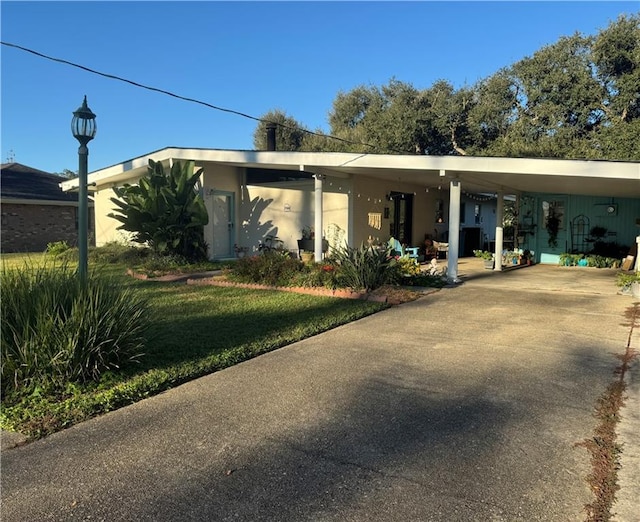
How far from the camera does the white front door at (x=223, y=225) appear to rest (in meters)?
15.1

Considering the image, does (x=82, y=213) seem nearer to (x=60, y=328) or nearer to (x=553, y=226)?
(x=60, y=328)

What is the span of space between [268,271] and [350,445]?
7.33 m

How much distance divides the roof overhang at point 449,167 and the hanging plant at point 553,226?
198cm

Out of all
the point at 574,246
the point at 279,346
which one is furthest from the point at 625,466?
the point at 574,246

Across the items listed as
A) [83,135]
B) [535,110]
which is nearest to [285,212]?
[83,135]

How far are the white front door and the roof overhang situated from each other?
153 cm

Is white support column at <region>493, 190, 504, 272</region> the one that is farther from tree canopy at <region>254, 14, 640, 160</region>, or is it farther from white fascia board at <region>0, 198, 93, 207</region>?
white fascia board at <region>0, 198, 93, 207</region>

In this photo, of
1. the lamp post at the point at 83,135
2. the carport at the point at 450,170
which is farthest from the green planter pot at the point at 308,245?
the lamp post at the point at 83,135

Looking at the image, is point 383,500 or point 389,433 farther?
point 389,433

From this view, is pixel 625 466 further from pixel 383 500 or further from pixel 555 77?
pixel 555 77

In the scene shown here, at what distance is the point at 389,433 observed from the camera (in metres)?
3.43

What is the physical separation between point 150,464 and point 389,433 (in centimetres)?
160

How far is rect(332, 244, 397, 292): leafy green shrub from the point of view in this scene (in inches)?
366

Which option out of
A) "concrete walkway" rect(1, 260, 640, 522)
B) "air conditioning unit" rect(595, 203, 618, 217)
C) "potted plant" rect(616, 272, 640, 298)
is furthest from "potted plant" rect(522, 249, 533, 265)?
"concrete walkway" rect(1, 260, 640, 522)
